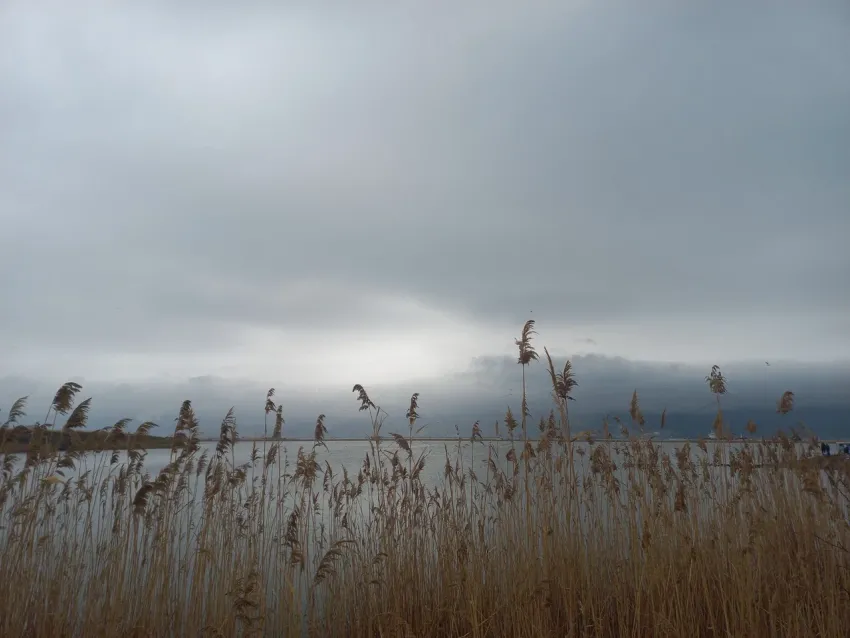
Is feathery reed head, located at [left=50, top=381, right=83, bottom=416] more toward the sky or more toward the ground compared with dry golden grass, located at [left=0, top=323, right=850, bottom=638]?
more toward the sky

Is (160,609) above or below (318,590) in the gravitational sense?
above

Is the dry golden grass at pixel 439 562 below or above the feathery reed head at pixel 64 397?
below

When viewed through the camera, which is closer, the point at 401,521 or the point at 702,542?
the point at 702,542

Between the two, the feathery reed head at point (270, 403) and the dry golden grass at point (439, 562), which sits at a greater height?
the feathery reed head at point (270, 403)

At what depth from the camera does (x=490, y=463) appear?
20.0 feet

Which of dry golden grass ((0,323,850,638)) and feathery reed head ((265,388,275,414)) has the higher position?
feathery reed head ((265,388,275,414))

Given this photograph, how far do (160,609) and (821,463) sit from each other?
257 inches

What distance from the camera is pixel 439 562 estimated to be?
5066mm

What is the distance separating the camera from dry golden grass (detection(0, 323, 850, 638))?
13.0 ft

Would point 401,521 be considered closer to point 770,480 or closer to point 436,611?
point 436,611

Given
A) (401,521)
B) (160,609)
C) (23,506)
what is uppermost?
(23,506)

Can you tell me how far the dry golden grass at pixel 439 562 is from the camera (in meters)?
3.95

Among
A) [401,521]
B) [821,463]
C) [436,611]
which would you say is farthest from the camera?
[401,521]

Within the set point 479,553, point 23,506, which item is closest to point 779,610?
point 479,553
